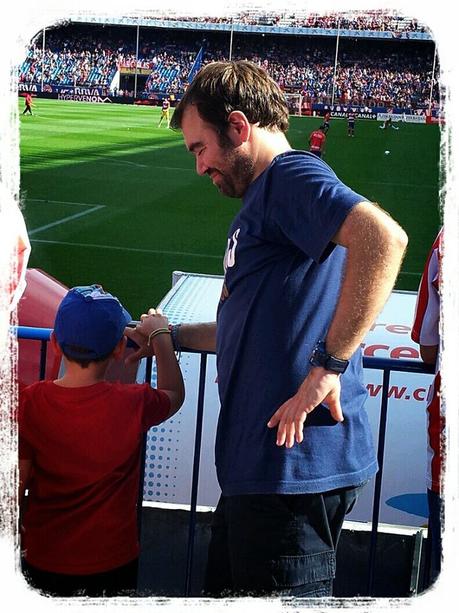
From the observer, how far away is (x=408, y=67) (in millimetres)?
66688

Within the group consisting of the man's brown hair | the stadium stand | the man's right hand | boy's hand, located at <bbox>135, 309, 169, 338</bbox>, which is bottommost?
the man's right hand

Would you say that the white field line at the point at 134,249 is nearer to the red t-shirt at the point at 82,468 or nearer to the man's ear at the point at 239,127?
the red t-shirt at the point at 82,468

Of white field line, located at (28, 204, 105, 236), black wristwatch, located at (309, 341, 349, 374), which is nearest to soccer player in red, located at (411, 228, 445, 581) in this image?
black wristwatch, located at (309, 341, 349, 374)

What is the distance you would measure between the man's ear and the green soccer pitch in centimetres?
927

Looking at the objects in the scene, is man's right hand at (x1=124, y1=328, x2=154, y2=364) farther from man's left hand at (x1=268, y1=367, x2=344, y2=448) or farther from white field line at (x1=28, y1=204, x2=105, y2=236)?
white field line at (x1=28, y1=204, x2=105, y2=236)

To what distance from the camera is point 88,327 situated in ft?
9.34

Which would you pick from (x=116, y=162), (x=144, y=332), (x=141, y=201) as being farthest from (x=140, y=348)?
(x=116, y=162)

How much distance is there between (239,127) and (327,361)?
0.73 m

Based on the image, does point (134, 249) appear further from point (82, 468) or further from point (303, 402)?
point (303, 402)

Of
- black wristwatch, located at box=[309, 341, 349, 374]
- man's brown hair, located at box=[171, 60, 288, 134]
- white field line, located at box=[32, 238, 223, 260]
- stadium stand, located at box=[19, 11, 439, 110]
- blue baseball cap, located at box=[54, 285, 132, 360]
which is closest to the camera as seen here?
black wristwatch, located at box=[309, 341, 349, 374]

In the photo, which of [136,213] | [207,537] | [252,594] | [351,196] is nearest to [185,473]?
[207,537]

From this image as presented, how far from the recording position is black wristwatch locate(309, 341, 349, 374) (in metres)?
2.37

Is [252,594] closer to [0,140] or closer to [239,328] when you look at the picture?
[239,328]

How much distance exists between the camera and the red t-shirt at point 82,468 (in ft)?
9.39
